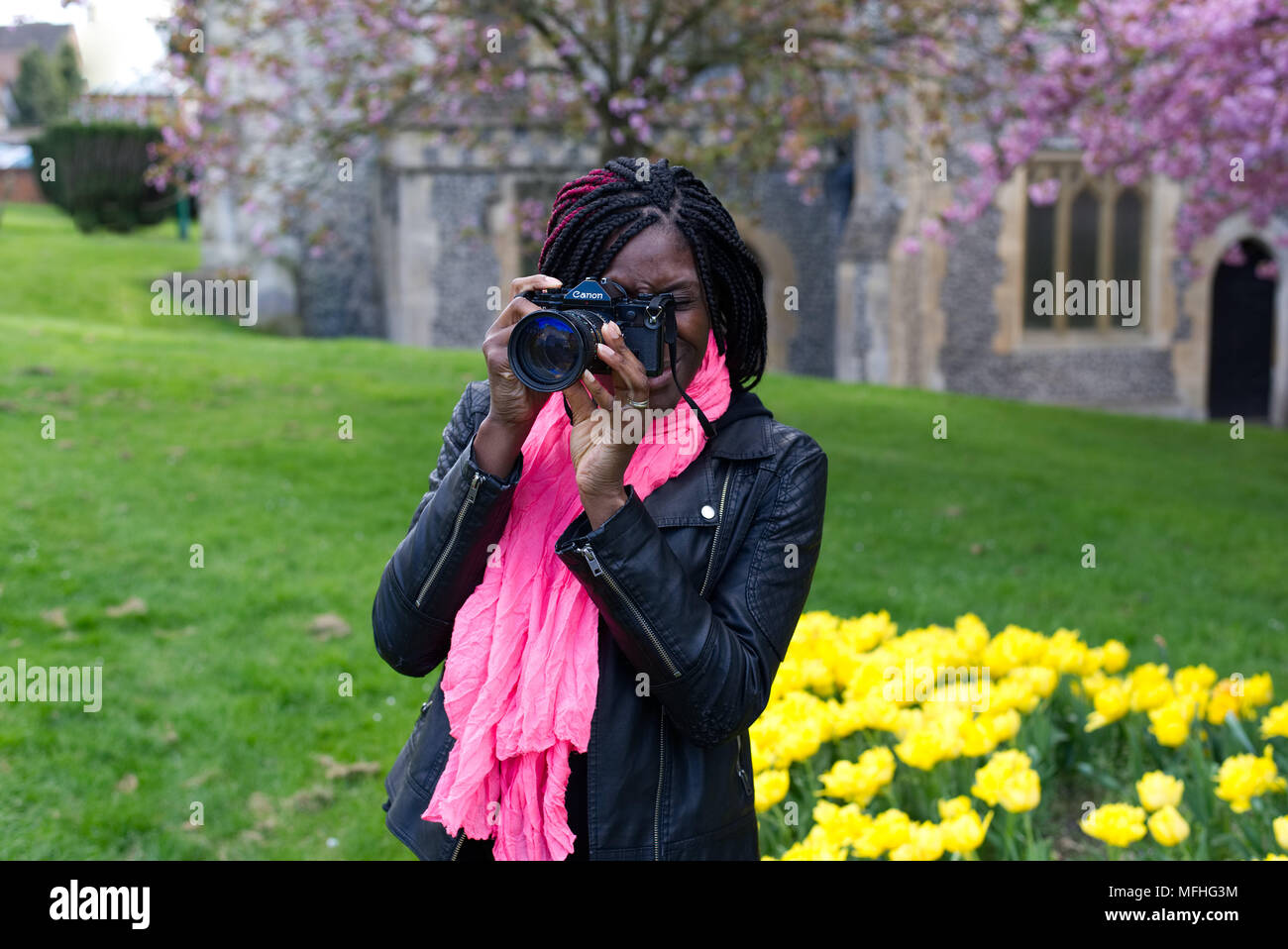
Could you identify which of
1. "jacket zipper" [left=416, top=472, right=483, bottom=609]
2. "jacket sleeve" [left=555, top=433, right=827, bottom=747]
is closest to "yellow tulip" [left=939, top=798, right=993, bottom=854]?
"jacket sleeve" [left=555, top=433, right=827, bottom=747]

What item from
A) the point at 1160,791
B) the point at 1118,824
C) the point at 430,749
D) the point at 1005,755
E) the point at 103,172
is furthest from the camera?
the point at 103,172

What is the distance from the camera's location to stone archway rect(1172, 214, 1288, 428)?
19.4 metres

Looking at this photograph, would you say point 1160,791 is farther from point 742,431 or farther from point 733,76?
point 733,76

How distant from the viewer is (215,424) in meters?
9.48

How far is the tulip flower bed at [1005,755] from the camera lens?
3.10 meters

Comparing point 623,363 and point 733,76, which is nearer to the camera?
point 623,363

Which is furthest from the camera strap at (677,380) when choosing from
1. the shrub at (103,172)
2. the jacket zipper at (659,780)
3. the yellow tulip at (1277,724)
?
the shrub at (103,172)

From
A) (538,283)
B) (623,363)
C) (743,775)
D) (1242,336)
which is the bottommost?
(743,775)

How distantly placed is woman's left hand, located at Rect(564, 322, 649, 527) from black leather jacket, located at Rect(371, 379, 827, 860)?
0.15 ft

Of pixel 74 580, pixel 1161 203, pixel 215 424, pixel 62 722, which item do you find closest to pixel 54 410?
pixel 215 424

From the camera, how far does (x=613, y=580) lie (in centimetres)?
179

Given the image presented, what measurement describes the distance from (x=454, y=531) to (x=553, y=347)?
34 centimetres

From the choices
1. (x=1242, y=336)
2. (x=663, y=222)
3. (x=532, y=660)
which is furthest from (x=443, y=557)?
(x=1242, y=336)
